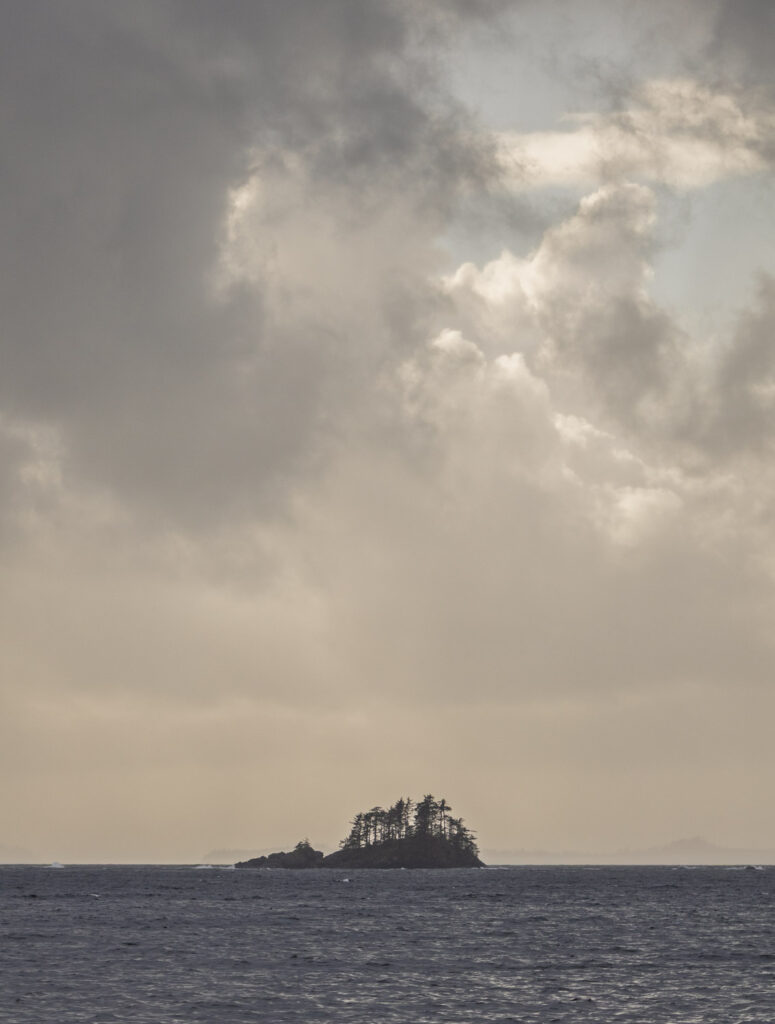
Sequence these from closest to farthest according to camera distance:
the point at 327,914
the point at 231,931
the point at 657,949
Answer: the point at 657,949 < the point at 231,931 < the point at 327,914

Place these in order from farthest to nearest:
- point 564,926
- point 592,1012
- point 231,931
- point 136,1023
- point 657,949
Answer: point 564,926, point 231,931, point 657,949, point 592,1012, point 136,1023

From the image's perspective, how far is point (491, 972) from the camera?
272 feet

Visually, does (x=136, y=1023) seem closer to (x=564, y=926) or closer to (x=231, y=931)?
(x=231, y=931)

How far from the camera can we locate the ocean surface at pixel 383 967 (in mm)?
64812

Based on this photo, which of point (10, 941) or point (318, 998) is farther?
point (10, 941)

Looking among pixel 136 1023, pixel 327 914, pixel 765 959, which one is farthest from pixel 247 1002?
pixel 327 914

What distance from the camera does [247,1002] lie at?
6738cm

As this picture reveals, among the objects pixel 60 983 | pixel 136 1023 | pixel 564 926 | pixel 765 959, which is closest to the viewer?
pixel 136 1023

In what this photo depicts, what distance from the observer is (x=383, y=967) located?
84688mm

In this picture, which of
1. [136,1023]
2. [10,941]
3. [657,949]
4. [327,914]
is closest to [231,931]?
[10,941]

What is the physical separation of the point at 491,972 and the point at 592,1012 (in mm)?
19231

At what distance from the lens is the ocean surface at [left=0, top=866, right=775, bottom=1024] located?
2552 inches

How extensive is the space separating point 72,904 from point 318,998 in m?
116

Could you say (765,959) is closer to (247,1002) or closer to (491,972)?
(491,972)
